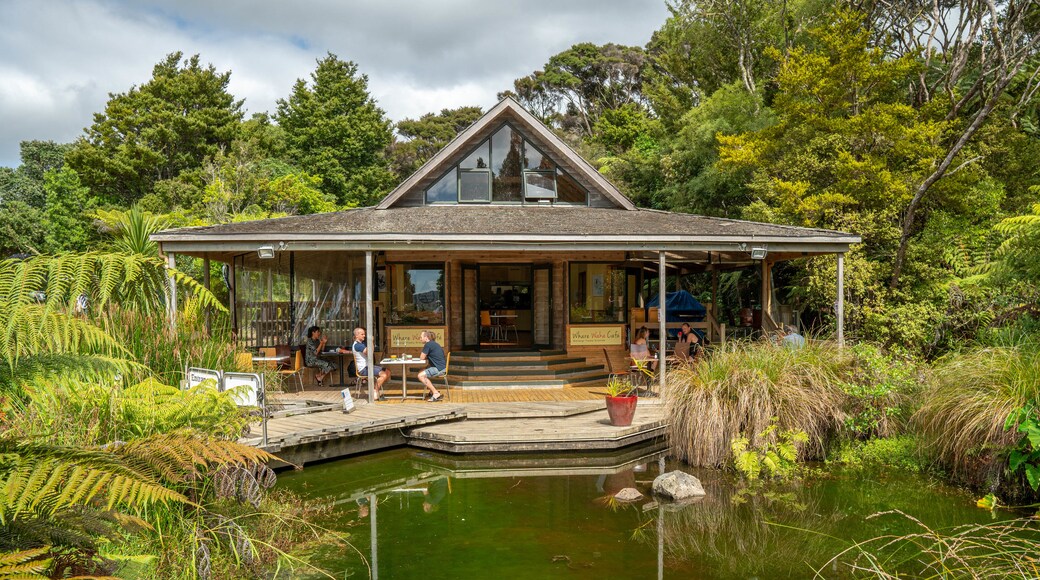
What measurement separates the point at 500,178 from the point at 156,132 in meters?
24.7

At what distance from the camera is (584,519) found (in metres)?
6.90

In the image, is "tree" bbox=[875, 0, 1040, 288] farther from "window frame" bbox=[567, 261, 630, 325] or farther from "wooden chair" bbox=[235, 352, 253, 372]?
"wooden chair" bbox=[235, 352, 253, 372]

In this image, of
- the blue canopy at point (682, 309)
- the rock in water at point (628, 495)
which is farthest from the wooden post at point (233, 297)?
the rock in water at point (628, 495)

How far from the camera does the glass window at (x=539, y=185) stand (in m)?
16.2

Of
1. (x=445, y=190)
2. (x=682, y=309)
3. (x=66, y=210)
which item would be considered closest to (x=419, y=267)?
(x=445, y=190)

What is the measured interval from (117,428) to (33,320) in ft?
13.9

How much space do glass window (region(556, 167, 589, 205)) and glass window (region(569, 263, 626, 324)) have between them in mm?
1852

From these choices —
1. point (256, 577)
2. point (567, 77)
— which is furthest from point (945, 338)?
point (567, 77)

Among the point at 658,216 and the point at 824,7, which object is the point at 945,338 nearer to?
the point at 658,216

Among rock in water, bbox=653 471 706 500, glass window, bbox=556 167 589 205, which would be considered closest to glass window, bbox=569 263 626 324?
glass window, bbox=556 167 589 205

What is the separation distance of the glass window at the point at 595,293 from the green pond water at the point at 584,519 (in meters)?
6.52

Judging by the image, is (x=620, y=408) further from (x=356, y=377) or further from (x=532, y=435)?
(x=356, y=377)

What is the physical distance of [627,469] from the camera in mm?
8852

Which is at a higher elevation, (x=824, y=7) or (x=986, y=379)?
(x=824, y=7)
